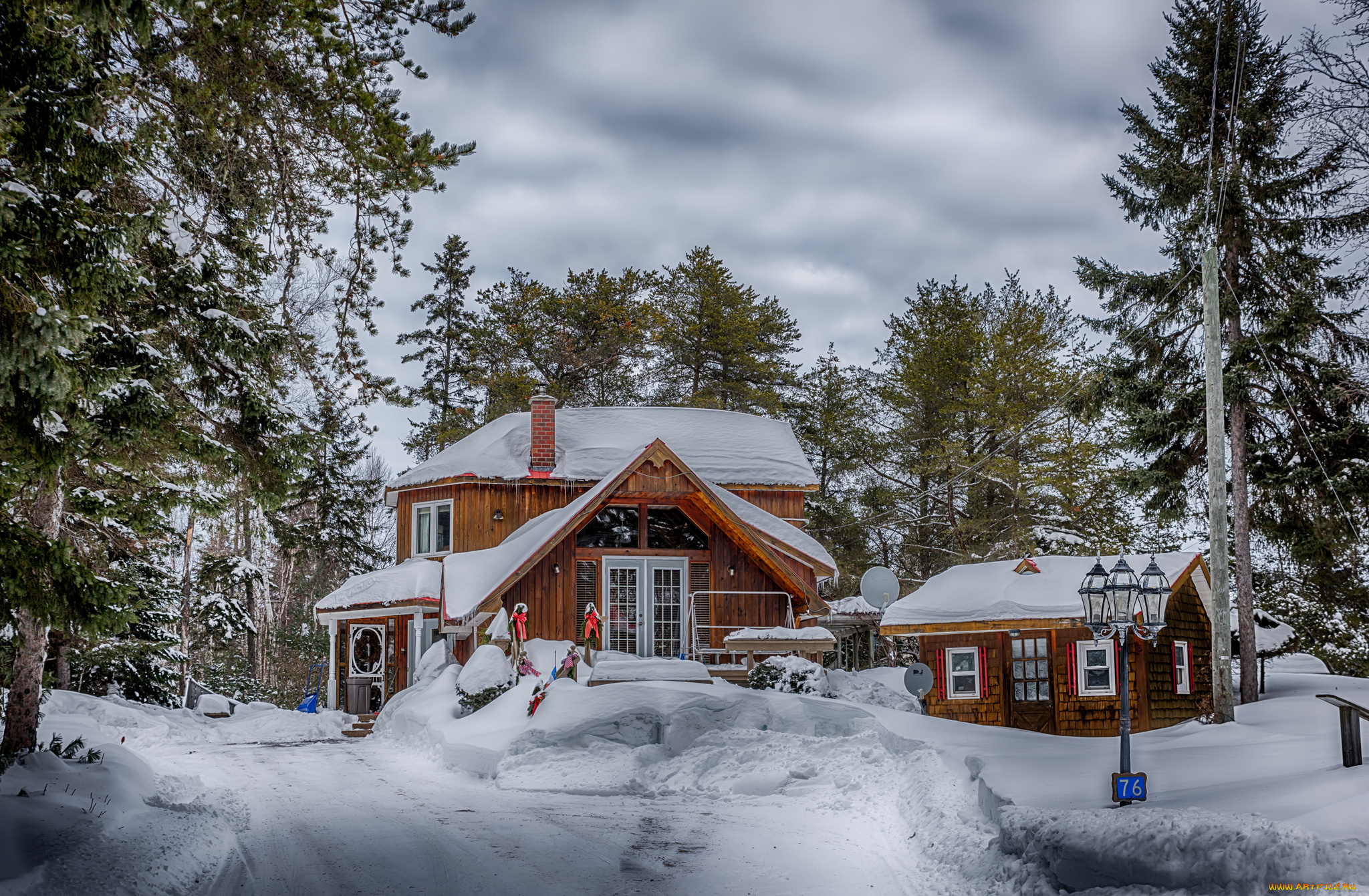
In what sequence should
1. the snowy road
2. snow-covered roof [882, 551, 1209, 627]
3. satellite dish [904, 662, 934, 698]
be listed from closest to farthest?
the snowy road, satellite dish [904, 662, 934, 698], snow-covered roof [882, 551, 1209, 627]

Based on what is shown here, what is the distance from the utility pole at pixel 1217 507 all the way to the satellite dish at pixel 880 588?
7.03m

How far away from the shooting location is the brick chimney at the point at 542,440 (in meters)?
25.2

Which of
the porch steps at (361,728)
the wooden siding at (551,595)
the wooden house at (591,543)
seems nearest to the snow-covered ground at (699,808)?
Result: the wooden siding at (551,595)

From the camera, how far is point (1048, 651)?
749 inches

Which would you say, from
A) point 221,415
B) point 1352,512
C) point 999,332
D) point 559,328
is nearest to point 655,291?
point 559,328

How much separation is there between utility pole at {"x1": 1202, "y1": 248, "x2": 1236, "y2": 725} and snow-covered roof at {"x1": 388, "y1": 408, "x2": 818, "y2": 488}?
13174mm

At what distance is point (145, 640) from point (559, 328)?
20.1 meters

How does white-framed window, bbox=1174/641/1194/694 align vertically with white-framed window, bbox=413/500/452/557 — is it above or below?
below

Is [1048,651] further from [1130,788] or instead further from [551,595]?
[1130,788]

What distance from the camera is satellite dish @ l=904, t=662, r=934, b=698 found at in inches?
715

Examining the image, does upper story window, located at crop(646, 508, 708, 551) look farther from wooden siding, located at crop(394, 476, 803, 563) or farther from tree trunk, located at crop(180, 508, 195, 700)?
tree trunk, located at crop(180, 508, 195, 700)

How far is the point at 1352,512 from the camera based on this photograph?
1725 centimetres

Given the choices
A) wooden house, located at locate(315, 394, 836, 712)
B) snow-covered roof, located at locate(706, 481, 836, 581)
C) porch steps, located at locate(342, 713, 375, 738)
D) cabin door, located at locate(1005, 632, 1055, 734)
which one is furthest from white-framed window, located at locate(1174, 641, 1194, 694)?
porch steps, located at locate(342, 713, 375, 738)

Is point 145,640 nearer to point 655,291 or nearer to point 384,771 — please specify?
point 384,771
